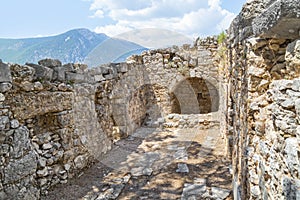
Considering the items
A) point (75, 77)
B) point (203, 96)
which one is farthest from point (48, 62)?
point (203, 96)

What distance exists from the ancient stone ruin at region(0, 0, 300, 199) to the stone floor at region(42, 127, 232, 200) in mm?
129

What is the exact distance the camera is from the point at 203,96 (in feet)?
28.1

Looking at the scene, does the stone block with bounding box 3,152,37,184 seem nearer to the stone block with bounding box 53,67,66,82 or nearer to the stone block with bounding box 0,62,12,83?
the stone block with bounding box 0,62,12,83

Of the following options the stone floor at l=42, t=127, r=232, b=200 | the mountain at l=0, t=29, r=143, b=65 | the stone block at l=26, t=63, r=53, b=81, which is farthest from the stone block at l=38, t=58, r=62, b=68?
the stone floor at l=42, t=127, r=232, b=200

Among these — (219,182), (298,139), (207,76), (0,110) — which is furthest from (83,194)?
(207,76)

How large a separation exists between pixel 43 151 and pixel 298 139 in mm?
3179

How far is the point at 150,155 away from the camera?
476 centimetres

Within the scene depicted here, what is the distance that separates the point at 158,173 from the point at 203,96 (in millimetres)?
5113

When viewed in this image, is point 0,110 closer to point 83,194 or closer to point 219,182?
point 83,194

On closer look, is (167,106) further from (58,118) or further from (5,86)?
(5,86)

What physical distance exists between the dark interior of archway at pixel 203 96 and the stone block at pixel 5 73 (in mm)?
5264

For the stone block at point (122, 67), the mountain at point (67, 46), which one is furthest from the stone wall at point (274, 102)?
the stone block at point (122, 67)

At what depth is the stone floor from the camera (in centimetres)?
328

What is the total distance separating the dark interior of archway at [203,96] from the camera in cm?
777
